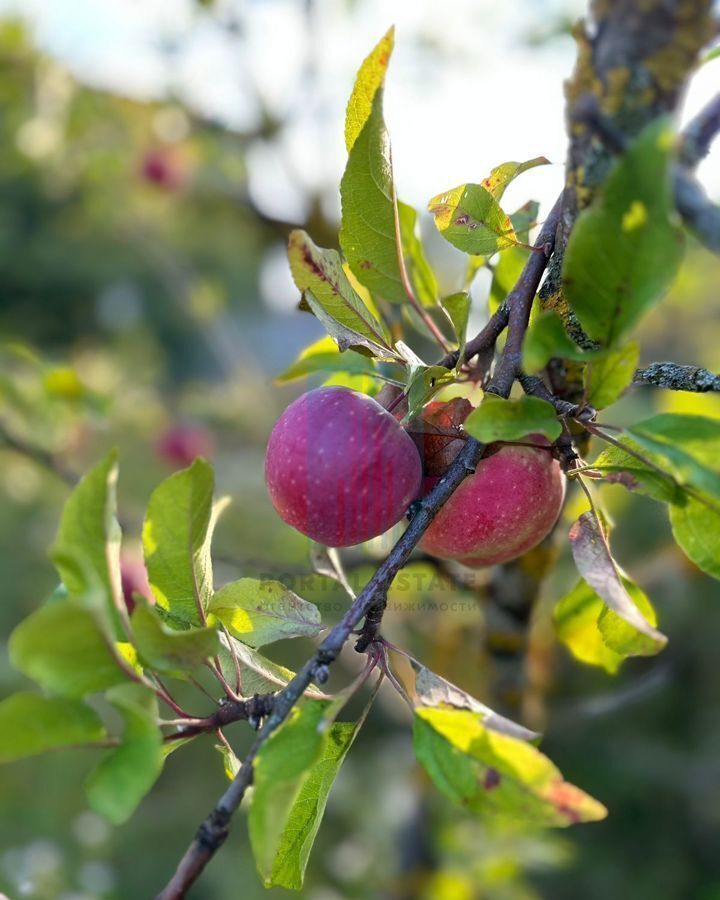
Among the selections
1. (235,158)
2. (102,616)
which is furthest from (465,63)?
(102,616)

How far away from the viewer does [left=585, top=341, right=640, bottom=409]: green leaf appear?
346 mm

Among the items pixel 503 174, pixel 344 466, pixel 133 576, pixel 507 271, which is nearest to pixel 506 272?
pixel 507 271

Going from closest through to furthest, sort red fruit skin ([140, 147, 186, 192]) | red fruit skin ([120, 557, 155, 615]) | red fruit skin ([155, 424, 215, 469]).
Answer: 1. red fruit skin ([120, 557, 155, 615])
2. red fruit skin ([155, 424, 215, 469])
3. red fruit skin ([140, 147, 186, 192])

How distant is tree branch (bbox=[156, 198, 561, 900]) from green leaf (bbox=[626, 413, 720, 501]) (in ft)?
0.28

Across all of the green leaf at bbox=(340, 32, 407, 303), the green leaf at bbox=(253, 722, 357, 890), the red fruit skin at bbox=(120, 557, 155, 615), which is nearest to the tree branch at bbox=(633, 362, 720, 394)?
the green leaf at bbox=(340, 32, 407, 303)

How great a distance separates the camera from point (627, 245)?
0.96 ft

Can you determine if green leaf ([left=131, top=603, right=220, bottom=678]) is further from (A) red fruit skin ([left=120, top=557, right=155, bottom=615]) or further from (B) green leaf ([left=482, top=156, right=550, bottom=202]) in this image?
(A) red fruit skin ([left=120, top=557, right=155, bottom=615])

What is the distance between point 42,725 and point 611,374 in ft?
0.94

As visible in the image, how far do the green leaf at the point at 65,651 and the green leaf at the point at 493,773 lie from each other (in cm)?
14

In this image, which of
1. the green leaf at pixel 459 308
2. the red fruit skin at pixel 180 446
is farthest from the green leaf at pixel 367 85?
the red fruit skin at pixel 180 446

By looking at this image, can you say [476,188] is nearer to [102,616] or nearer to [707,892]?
[102,616]

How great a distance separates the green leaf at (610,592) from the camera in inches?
12.6

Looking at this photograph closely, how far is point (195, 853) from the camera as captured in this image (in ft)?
1.07

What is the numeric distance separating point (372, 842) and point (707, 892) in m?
0.76
